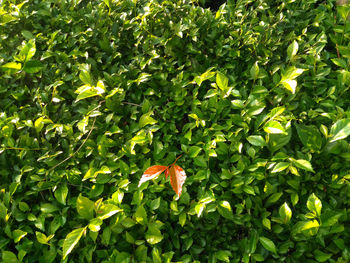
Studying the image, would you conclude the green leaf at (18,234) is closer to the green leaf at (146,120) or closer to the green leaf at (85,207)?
the green leaf at (85,207)

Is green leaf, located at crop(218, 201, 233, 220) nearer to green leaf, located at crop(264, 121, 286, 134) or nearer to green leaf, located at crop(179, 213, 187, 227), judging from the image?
green leaf, located at crop(179, 213, 187, 227)

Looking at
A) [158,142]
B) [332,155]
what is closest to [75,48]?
[158,142]

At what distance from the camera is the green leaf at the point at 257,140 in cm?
145

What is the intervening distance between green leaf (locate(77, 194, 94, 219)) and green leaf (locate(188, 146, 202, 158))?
1.91ft

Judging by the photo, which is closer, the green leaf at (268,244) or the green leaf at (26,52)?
the green leaf at (268,244)

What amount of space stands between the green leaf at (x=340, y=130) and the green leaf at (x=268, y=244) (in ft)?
1.99

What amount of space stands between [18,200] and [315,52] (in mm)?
1997

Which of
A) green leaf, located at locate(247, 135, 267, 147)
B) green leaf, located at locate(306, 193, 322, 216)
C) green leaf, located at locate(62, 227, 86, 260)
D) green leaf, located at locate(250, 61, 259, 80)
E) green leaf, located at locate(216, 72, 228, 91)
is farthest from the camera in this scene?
green leaf, located at locate(250, 61, 259, 80)

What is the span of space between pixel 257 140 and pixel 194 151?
Answer: 13.5 inches

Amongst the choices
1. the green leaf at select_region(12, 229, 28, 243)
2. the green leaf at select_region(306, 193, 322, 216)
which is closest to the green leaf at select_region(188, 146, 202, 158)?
the green leaf at select_region(306, 193, 322, 216)

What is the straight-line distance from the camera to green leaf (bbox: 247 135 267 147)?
1445 millimetres

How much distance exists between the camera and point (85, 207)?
1.34 meters

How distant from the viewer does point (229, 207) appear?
54.5 inches

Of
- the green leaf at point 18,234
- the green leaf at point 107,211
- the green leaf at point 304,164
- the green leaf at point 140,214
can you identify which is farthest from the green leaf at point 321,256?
the green leaf at point 18,234
